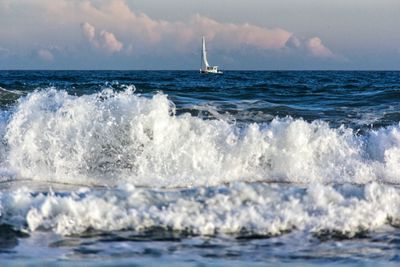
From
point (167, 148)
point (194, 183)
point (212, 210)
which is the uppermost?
point (167, 148)

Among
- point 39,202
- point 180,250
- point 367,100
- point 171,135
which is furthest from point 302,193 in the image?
point 367,100

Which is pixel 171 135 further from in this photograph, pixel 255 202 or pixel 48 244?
pixel 48 244

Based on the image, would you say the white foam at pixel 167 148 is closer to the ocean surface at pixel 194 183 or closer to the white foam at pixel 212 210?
the ocean surface at pixel 194 183

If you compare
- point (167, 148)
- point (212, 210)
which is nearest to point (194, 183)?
point (167, 148)

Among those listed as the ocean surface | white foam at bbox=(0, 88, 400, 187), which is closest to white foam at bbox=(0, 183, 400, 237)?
the ocean surface

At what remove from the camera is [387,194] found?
5977 mm

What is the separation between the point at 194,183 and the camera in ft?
25.5

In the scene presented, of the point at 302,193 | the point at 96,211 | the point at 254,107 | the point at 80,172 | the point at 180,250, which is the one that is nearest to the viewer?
the point at 180,250

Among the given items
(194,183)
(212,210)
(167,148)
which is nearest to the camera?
(212,210)

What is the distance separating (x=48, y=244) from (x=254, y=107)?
9.26 meters

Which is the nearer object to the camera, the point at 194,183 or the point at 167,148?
the point at 194,183

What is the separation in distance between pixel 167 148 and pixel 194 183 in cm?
124

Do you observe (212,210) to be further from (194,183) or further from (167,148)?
(167,148)

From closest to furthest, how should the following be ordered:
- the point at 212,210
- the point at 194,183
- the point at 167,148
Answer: the point at 212,210
the point at 194,183
the point at 167,148
